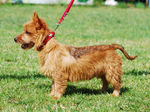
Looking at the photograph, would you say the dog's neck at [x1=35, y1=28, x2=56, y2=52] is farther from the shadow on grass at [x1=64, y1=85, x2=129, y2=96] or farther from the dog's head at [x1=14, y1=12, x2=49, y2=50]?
the shadow on grass at [x1=64, y1=85, x2=129, y2=96]

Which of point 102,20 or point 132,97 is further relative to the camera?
point 102,20

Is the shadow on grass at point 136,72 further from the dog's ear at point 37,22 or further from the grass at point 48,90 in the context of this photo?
the dog's ear at point 37,22

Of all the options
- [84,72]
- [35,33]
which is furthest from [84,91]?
[35,33]

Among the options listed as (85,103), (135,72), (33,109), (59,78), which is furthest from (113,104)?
(135,72)

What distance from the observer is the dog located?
16.6 feet

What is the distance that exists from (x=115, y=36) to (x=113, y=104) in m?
8.48

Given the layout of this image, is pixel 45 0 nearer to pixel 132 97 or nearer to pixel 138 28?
pixel 138 28

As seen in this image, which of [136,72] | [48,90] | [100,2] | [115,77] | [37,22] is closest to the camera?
[37,22]

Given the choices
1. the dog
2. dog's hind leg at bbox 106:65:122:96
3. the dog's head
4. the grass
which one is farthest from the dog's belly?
the dog's head

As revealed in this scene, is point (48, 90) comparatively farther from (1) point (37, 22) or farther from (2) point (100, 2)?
(2) point (100, 2)

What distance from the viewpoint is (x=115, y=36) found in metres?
13.1

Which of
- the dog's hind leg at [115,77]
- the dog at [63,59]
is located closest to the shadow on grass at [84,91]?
the dog's hind leg at [115,77]

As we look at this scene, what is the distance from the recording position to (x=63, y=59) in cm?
509

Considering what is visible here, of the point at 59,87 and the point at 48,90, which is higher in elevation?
the point at 59,87
